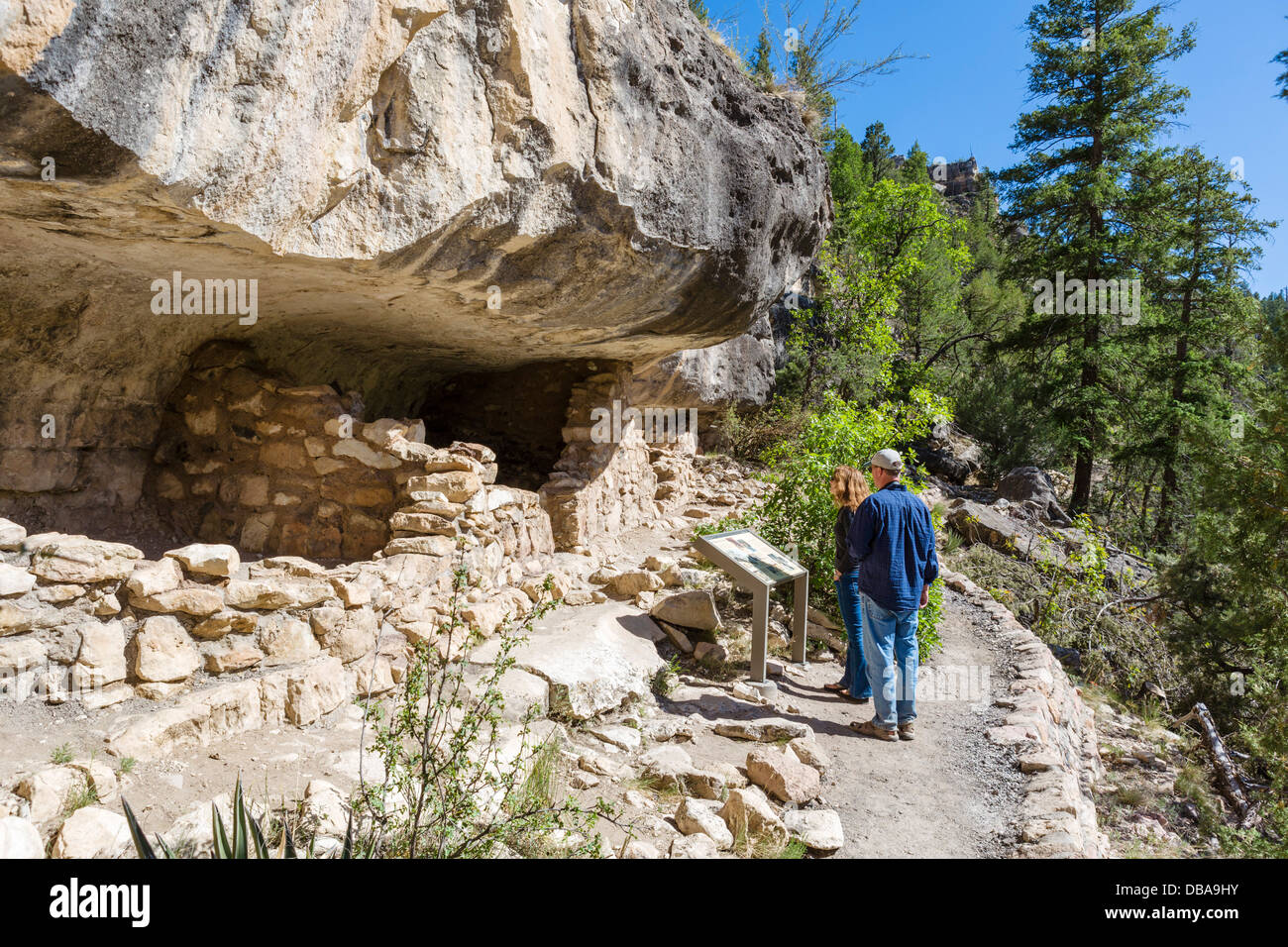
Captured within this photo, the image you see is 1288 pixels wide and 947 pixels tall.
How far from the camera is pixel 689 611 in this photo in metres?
4.75

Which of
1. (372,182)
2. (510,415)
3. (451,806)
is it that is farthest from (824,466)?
(451,806)

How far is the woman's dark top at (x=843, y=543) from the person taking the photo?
4320mm

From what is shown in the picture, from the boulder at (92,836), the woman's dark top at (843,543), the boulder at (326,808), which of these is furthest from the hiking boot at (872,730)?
the boulder at (92,836)

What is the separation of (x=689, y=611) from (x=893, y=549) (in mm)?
1418

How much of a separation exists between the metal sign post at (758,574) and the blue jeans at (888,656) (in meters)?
0.58

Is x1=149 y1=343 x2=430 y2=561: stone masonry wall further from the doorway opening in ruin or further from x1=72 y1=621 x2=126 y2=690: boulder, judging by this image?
the doorway opening in ruin

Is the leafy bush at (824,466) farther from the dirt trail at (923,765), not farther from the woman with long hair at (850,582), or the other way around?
the woman with long hair at (850,582)

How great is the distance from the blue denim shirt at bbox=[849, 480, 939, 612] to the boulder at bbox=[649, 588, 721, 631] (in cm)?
110

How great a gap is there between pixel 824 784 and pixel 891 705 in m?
0.68

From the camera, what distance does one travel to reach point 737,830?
9.11ft

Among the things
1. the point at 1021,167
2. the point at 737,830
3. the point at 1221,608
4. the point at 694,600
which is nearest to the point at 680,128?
the point at 694,600
